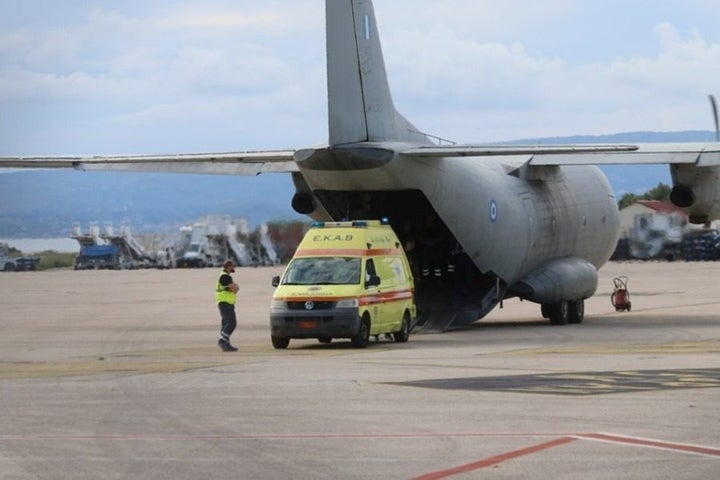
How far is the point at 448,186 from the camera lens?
3341 cm

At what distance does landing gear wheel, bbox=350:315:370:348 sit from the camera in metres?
28.8

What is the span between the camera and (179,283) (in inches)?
2726

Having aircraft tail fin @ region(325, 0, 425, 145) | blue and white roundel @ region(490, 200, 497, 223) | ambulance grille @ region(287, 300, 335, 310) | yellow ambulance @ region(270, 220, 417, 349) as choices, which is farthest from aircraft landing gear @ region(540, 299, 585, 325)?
ambulance grille @ region(287, 300, 335, 310)

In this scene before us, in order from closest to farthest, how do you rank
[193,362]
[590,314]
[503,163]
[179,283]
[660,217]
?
[193,362] < [503,163] < [590,314] < [179,283] < [660,217]

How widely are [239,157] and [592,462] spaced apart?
71.7 ft

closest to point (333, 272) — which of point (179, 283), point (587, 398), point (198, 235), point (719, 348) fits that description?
point (719, 348)

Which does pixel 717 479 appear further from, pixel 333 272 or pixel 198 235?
pixel 198 235

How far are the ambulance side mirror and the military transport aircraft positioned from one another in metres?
2.62

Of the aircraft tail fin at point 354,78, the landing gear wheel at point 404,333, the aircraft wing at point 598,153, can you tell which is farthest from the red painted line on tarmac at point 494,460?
the aircraft tail fin at point 354,78

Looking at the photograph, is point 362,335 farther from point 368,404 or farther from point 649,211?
point 649,211

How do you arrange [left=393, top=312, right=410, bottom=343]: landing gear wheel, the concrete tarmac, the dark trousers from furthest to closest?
[left=393, top=312, right=410, bottom=343]: landing gear wheel, the dark trousers, the concrete tarmac

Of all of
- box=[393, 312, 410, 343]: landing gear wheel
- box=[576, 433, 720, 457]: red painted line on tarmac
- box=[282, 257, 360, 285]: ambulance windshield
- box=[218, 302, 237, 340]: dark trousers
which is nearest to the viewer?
box=[576, 433, 720, 457]: red painted line on tarmac

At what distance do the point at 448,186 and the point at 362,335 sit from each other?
5.66m

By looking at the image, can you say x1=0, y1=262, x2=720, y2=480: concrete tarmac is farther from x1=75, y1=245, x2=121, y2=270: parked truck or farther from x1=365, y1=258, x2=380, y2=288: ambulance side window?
x1=75, y1=245, x2=121, y2=270: parked truck
